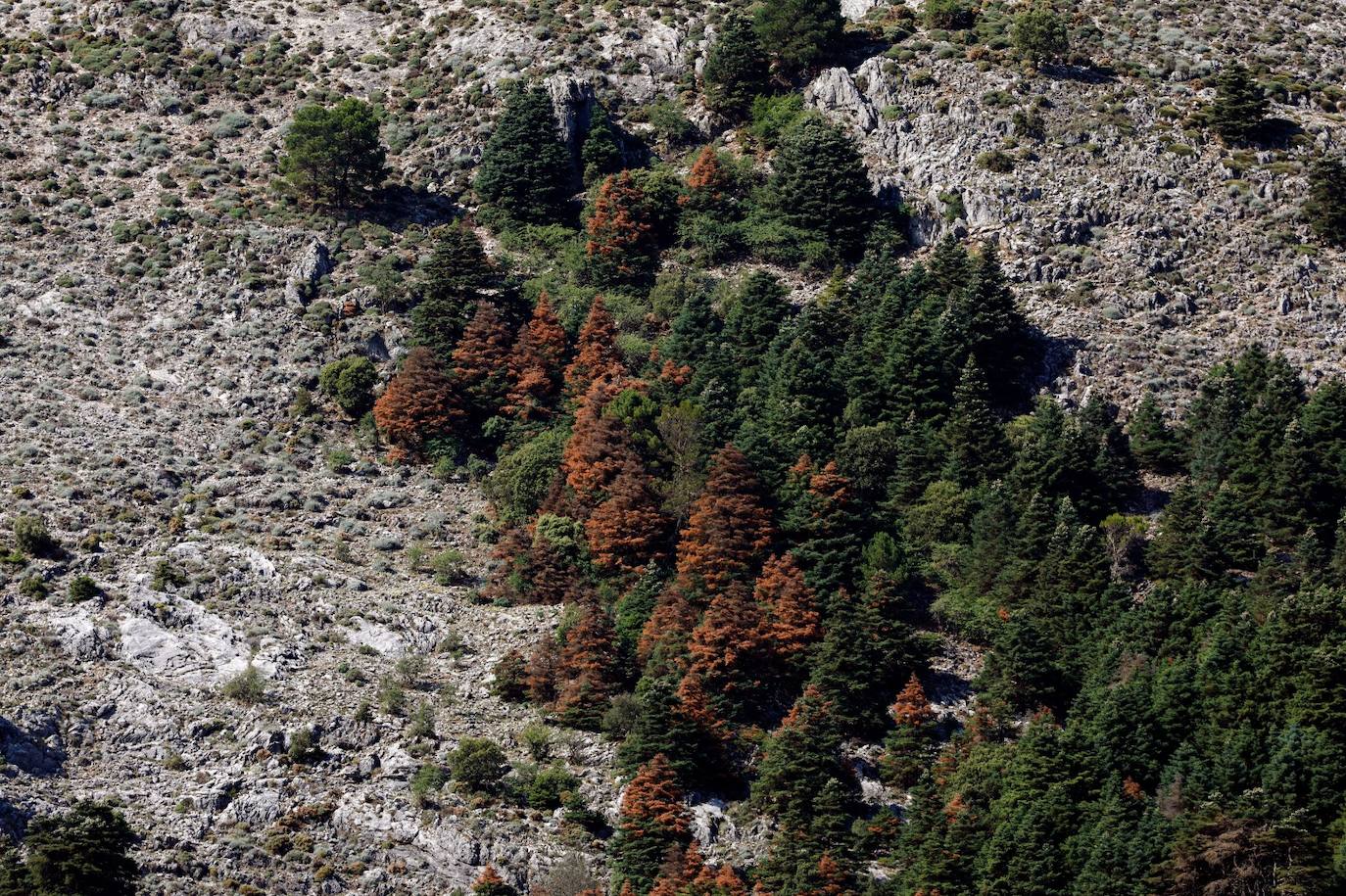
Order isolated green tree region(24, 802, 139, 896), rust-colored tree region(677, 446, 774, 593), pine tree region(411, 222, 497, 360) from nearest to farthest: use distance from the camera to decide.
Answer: isolated green tree region(24, 802, 139, 896) → rust-colored tree region(677, 446, 774, 593) → pine tree region(411, 222, 497, 360)

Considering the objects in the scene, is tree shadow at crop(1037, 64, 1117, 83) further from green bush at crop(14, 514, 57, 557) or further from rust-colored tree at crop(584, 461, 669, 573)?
green bush at crop(14, 514, 57, 557)

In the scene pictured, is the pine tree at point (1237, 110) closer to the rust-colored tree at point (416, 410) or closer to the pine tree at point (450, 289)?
the pine tree at point (450, 289)

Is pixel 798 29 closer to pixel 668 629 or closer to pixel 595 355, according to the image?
pixel 595 355

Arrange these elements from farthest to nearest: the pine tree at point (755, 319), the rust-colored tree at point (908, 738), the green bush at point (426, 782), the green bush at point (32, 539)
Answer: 1. the pine tree at point (755, 319)
2. the green bush at point (32, 539)
3. the rust-colored tree at point (908, 738)
4. the green bush at point (426, 782)

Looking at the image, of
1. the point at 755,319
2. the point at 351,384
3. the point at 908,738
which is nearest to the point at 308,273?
the point at 351,384

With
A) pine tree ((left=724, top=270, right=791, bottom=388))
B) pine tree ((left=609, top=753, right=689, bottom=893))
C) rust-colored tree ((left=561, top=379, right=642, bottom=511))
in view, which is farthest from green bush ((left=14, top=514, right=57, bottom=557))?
pine tree ((left=724, top=270, right=791, bottom=388))

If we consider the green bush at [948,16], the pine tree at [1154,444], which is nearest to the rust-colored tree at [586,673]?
the pine tree at [1154,444]
